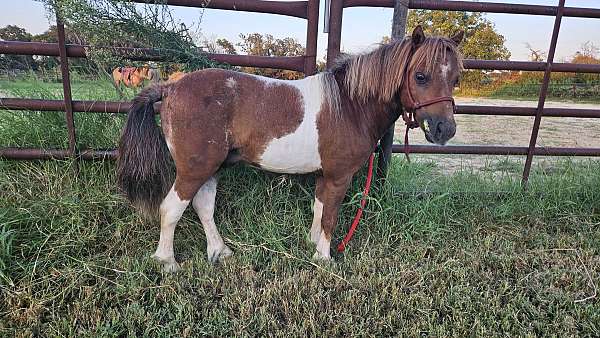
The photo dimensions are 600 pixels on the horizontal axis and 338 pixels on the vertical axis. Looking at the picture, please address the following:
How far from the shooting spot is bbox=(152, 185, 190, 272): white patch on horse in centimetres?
238

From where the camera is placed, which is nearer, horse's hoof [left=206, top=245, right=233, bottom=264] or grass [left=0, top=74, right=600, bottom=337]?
grass [left=0, top=74, right=600, bottom=337]

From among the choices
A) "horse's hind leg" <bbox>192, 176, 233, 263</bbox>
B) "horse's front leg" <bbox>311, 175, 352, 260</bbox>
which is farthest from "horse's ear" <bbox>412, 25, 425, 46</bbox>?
"horse's hind leg" <bbox>192, 176, 233, 263</bbox>

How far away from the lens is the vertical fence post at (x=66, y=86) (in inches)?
102

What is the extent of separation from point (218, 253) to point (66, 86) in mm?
1616

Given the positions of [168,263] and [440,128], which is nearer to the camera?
[440,128]

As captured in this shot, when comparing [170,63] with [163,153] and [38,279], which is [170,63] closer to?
[163,153]

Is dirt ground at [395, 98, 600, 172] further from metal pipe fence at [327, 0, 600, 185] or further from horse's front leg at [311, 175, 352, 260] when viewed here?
horse's front leg at [311, 175, 352, 260]

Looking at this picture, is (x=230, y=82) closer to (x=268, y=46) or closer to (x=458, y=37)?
(x=268, y=46)

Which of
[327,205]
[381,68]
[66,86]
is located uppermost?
[381,68]

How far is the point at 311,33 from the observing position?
2850 mm

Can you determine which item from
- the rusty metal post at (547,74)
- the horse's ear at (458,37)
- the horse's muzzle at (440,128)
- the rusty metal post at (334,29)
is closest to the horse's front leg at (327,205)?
the horse's muzzle at (440,128)

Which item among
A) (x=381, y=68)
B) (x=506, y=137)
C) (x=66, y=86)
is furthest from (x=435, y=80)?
(x=506, y=137)

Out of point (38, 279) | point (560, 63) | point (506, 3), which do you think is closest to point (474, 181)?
point (560, 63)

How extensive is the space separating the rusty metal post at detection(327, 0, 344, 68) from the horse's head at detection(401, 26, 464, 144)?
74cm
